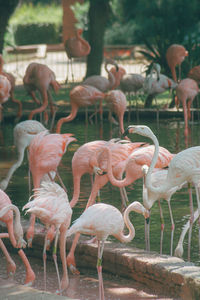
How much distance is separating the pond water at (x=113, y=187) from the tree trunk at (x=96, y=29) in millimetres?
3011

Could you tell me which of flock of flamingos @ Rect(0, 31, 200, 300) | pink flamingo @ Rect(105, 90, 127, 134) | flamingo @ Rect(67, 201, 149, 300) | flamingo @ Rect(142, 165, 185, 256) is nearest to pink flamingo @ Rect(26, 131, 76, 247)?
flock of flamingos @ Rect(0, 31, 200, 300)

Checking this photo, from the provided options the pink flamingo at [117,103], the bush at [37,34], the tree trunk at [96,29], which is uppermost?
the bush at [37,34]

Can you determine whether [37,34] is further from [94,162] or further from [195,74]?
[94,162]

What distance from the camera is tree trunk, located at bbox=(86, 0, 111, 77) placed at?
1478 centimetres

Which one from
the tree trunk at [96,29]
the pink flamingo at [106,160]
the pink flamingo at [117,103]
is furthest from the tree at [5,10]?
the pink flamingo at [106,160]

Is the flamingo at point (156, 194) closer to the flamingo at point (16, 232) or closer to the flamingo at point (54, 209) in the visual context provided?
the flamingo at point (54, 209)

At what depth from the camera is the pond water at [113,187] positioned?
5.81 m

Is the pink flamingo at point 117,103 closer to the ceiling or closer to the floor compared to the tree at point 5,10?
closer to the floor

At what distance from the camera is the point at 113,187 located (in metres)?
7.69

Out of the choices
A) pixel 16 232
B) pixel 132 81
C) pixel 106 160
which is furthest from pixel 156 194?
pixel 132 81

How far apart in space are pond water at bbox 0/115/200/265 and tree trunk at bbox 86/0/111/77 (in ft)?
9.88

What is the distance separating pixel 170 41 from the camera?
14.2 meters

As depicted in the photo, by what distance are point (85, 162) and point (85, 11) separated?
72.6 ft

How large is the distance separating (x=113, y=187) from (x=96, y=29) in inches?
320
